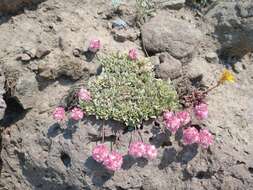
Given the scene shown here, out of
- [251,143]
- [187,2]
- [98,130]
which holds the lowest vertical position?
[98,130]

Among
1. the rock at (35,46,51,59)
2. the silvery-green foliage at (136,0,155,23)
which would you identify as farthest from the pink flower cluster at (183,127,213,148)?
the rock at (35,46,51,59)

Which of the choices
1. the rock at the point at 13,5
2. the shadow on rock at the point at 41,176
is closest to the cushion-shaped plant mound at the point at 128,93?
the shadow on rock at the point at 41,176

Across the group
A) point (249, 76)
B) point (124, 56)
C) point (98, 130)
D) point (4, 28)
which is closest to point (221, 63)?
point (249, 76)

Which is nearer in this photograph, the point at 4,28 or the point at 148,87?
the point at 148,87

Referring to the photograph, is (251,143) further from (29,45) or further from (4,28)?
(4,28)

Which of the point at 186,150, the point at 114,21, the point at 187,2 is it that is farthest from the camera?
the point at 187,2

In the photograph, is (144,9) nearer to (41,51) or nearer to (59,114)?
(41,51)
